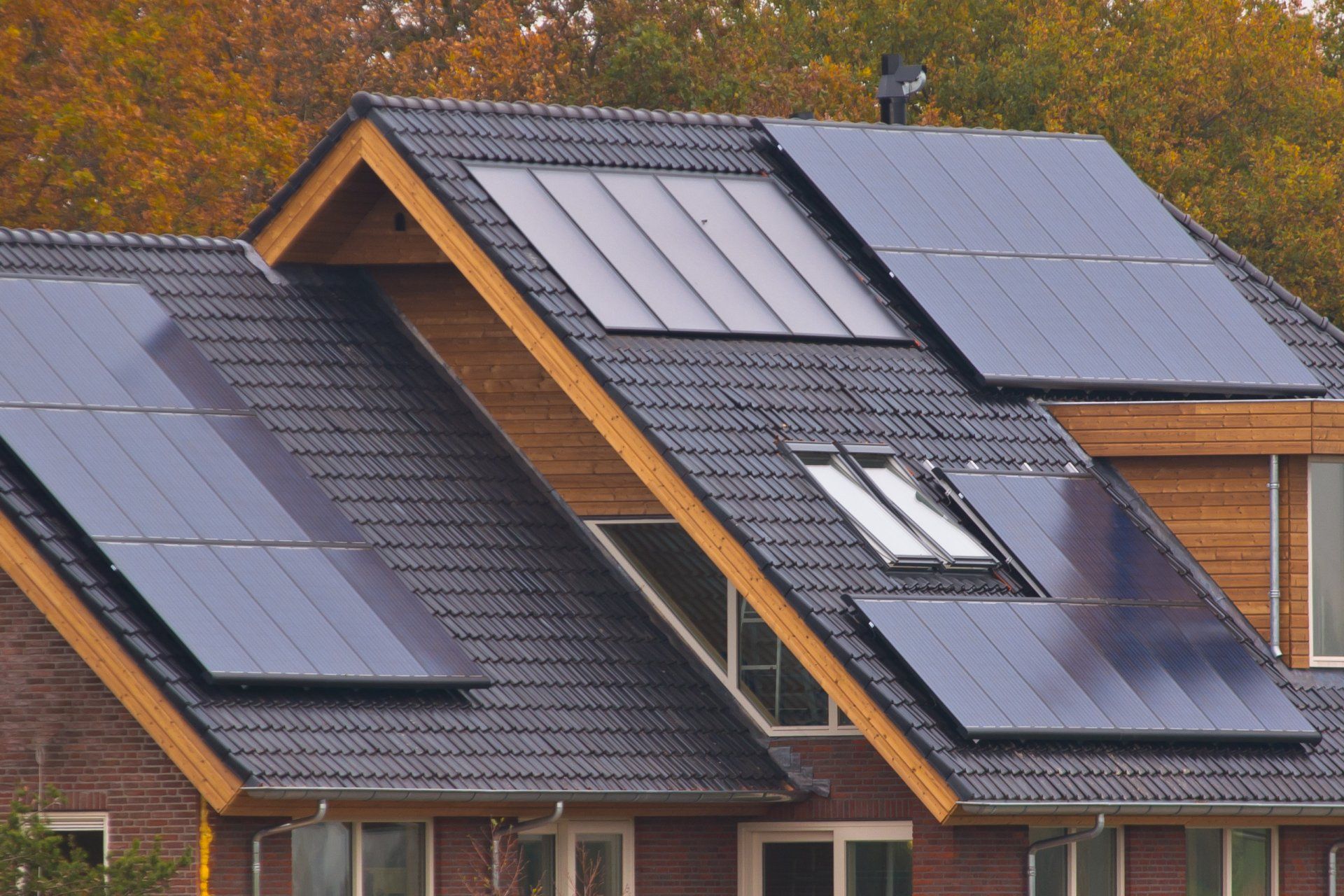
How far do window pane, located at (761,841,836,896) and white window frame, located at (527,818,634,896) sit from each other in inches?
49.8

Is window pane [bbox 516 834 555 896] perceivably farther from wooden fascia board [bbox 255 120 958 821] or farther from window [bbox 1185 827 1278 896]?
window [bbox 1185 827 1278 896]

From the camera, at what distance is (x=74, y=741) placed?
20641 mm

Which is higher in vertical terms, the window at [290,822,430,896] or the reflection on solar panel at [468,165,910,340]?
the reflection on solar panel at [468,165,910,340]

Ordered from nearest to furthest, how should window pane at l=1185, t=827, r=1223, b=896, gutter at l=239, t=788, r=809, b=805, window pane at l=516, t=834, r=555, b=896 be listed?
1. gutter at l=239, t=788, r=809, b=805
2. window pane at l=516, t=834, r=555, b=896
3. window pane at l=1185, t=827, r=1223, b=896

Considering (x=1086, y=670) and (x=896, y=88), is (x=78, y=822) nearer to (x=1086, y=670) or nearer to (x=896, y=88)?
(x=1086, y=670)

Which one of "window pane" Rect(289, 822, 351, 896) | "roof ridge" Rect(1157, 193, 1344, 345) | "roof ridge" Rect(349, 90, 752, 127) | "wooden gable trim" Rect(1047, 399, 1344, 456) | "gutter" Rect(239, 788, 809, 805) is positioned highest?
"roof ridge" Rect(349, 90, 752, 127)

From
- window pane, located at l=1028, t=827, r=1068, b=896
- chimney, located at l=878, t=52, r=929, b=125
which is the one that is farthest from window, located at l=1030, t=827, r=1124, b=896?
chimney, located at l=878, t=52, r=929, b=125

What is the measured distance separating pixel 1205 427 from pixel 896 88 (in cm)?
710

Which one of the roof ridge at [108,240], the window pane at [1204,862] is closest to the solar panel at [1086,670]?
the window pane at [1204,862]

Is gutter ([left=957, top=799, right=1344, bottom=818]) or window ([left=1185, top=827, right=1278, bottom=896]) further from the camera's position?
window ([left=1185, top=827, right=1278, bottom=896])

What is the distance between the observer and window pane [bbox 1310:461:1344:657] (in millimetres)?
24594

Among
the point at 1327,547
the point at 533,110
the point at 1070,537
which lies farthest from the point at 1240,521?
the point at 533,110

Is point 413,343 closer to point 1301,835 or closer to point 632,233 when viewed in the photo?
point 632,233

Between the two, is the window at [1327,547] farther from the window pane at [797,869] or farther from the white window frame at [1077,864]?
the window pane at [797,869]
